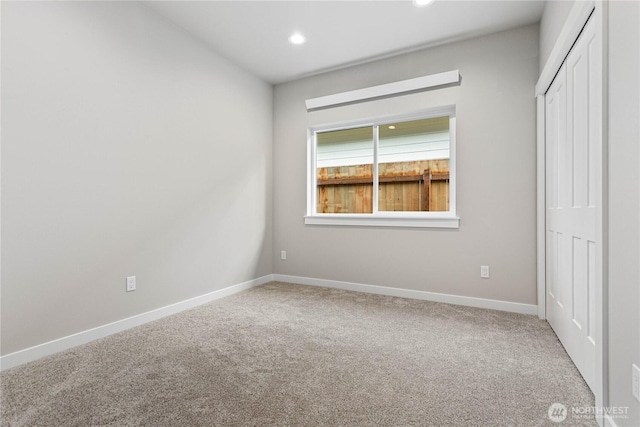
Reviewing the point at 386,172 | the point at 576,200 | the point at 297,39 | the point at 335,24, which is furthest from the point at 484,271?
the point at 297,39

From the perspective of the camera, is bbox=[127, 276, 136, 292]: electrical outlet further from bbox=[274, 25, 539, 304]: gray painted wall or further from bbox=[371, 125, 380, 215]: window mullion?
bbox=[371, 125, 380, 215]: window mullion

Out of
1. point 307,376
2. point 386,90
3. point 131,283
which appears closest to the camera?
point 307,376

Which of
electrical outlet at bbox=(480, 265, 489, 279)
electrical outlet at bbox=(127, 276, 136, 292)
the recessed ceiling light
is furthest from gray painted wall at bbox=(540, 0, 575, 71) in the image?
electrical outlet at bbox=(127, 276, 136, 292)

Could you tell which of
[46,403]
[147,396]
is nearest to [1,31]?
[46,403]

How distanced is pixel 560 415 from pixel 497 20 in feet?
9.57

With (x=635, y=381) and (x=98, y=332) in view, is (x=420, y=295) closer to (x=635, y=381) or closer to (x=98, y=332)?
(x=635, y=381)

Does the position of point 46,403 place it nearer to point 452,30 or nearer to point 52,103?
point 52,103

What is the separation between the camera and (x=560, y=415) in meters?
1.37

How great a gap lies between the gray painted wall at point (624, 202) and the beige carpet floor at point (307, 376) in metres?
Answer: 0.37

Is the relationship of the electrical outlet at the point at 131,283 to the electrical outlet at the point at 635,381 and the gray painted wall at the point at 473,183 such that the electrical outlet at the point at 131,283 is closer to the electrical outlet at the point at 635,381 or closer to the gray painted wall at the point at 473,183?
the gray painted wall at the point at 473,183

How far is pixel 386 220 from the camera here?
3369 millimetres

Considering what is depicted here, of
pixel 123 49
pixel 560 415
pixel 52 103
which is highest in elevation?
pixel 123 49

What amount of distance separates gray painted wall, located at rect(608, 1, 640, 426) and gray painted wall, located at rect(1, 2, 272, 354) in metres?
2.87

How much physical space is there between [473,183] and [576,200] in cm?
116
